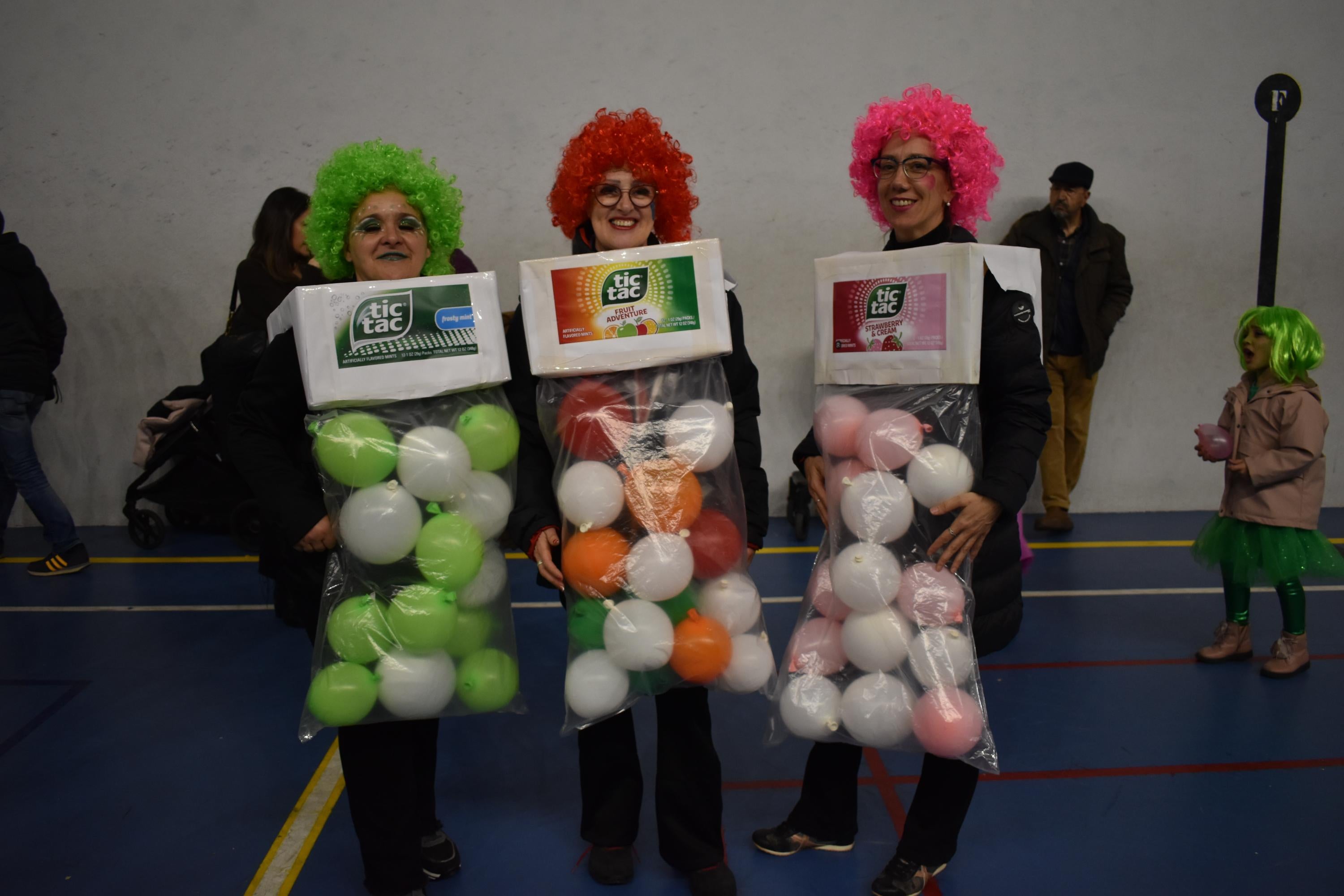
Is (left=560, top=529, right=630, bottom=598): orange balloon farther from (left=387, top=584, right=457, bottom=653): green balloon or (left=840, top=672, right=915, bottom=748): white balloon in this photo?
(left=840, top=672, right=915, bottom=748): white balloon

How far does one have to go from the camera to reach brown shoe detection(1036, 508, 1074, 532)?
464 centimetres

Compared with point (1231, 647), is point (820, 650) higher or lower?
higher

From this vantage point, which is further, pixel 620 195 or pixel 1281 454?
pixel 1281 454

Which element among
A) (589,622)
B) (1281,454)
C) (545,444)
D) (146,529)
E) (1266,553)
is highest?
(545,444)

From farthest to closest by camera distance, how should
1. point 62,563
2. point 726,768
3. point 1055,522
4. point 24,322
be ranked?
1. point 1055,522
2. point 62,563
3. point 24,322
4. point 726,768

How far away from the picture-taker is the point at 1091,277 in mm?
4520

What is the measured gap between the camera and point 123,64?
15.4 ft

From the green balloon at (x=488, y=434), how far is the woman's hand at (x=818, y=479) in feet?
2.14

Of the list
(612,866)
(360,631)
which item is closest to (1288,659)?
(612,866)

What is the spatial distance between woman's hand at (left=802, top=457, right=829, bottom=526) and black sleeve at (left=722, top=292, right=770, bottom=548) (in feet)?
0.37

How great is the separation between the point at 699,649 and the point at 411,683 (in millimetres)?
575

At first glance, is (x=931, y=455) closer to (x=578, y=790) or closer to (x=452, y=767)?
(x=578, y=790)

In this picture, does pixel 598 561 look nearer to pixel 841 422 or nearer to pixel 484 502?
pixel 484 502

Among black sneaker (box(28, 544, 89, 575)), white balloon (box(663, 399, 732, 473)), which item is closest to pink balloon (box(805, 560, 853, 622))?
white balloon (box(663, 399, 732, 473))
